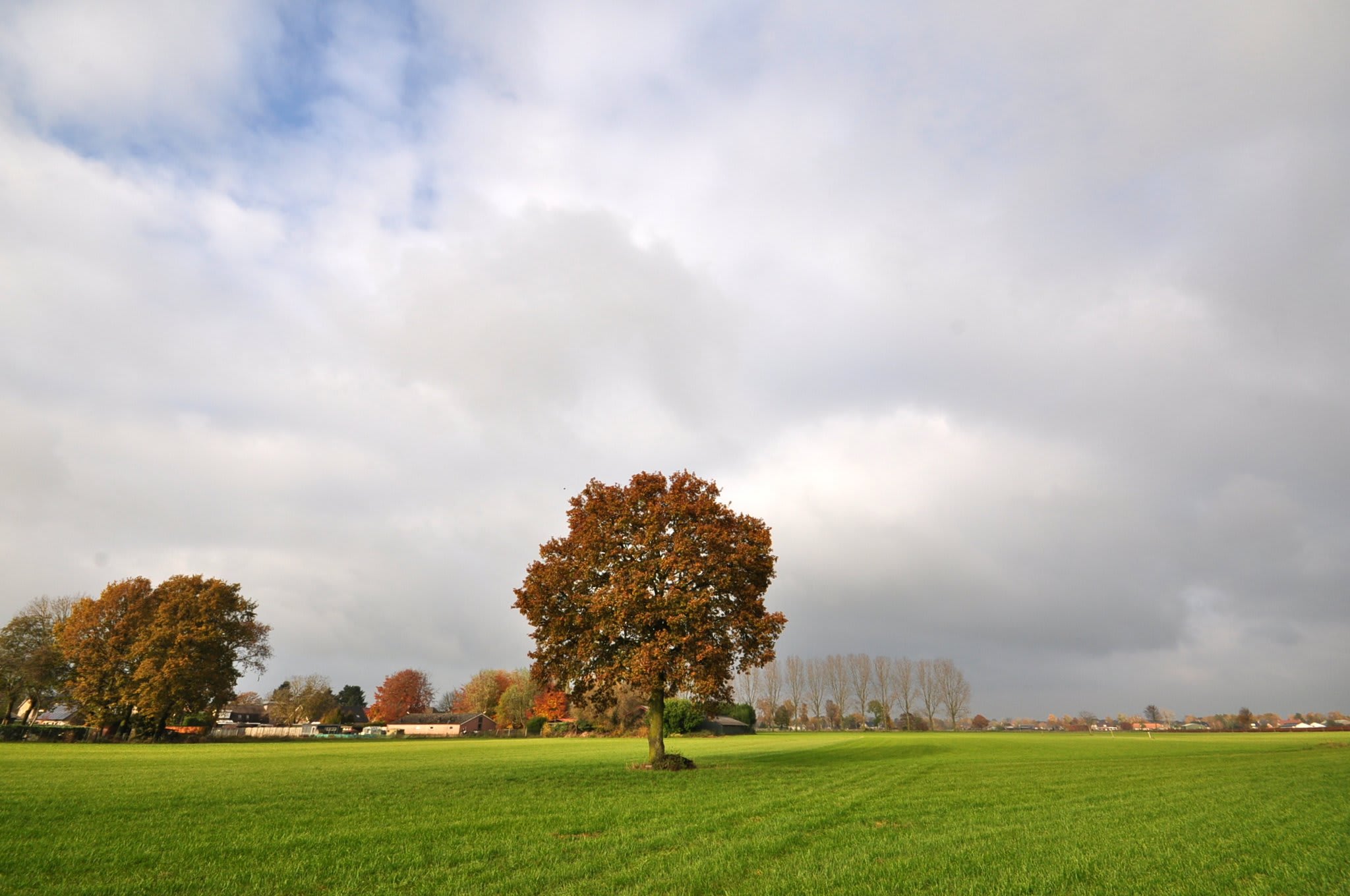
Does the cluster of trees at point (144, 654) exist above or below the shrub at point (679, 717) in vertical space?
above

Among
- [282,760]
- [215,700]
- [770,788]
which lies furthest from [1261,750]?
[215,700]

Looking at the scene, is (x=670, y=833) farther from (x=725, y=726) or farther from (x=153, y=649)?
(x=725, y=726)

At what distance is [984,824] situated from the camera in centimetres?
1611

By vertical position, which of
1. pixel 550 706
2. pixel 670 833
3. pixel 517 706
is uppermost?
pixel 670 833

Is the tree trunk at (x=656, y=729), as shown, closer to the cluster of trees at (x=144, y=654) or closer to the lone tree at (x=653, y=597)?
the lone tree at (x=653, y=597)

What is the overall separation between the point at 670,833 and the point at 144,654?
80319 mm

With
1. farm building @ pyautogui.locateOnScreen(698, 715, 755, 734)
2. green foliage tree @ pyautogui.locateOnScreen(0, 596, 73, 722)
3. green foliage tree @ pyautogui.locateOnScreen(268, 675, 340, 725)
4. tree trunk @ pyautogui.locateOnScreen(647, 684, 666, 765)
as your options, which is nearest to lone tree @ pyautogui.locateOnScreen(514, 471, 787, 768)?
tree trunk @ pyautogui.locateOnScreen(647, 684, 666, 765)

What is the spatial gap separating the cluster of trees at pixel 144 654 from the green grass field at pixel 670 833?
4872 centimetres

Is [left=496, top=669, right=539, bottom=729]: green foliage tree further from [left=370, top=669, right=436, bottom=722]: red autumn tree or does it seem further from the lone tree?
the lone tree

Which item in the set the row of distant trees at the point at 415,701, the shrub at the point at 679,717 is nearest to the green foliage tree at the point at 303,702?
the row of distant trees at the point at 415,701

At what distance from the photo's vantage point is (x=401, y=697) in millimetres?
184125

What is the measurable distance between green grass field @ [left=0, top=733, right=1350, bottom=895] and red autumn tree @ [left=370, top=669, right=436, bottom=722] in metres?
169

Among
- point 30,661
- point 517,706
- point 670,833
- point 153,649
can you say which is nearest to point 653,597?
point 670,833

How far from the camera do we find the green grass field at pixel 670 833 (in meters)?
10.4
